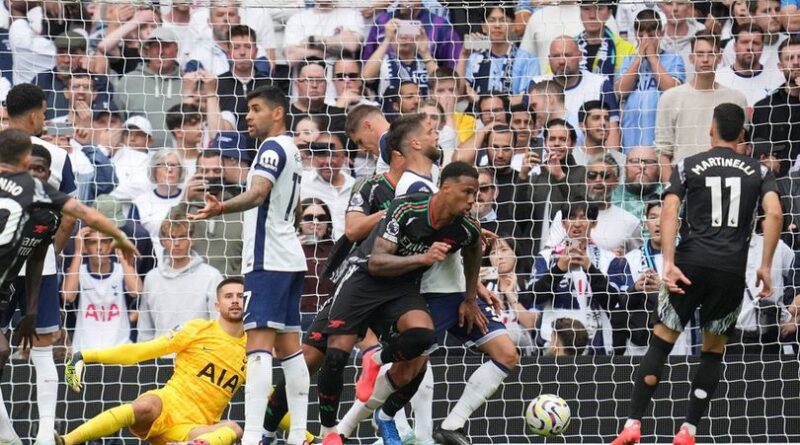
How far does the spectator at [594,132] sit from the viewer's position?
38.9 ft

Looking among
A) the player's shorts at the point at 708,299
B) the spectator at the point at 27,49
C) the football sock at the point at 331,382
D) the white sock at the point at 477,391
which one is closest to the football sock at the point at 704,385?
the player's shorts at the point at 708,299

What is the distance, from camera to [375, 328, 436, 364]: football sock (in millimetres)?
8133

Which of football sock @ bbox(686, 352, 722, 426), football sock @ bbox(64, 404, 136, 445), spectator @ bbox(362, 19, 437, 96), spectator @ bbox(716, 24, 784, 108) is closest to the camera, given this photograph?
football sock @ bbox(64, 404, 136, 445)

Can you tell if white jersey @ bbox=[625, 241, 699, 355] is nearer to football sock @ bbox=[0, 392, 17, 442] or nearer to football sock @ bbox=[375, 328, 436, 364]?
football sock @ bbox=[375, 328, 436, 364]

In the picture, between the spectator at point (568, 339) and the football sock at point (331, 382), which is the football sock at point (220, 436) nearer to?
the football sock at point (331, 382)

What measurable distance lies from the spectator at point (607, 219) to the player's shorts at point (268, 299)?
12.2 ft

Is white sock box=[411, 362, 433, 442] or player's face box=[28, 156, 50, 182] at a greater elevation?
player's face box=[28, 156, 50, 182]

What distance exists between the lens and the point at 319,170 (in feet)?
39.0

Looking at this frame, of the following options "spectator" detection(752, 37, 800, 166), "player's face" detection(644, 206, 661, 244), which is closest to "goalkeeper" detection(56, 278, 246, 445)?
"player's face" detection(644, 206, 661, 244)

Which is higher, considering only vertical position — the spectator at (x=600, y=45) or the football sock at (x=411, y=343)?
the spectator at (x=600, y=45)

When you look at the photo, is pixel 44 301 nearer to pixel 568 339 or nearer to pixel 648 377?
pixel 648 377

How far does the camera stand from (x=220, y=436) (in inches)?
341

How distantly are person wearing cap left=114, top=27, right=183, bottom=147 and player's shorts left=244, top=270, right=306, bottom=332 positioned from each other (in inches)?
183

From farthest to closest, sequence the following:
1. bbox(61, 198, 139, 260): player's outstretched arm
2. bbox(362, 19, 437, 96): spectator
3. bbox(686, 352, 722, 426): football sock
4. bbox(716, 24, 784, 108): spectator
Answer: bbox(362, 19, 437, 96): spectator
bbox(716, 24, 784, 108): spectator
bbox(686, 352, 722, 426): football sock
bbox(61, 198, 139, 260): player's outstretched arm
